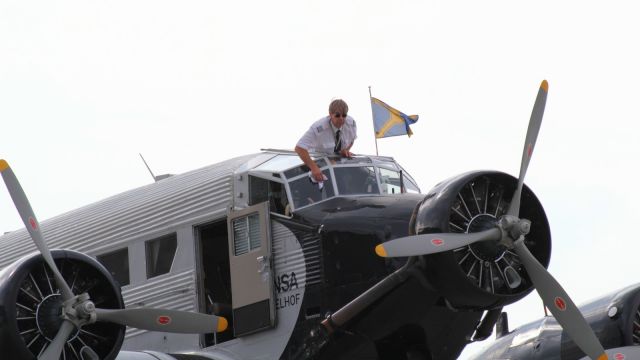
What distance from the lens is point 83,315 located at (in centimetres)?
1348

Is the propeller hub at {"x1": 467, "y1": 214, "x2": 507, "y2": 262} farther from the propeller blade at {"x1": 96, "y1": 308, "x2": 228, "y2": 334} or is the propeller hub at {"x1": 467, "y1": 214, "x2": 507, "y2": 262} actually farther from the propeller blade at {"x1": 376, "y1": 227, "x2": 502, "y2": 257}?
the propeller blade at {"x1": 96, "y1": 308, "x2": 228, "y2": 334}

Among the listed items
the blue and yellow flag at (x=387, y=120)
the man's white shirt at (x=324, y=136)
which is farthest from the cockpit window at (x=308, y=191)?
the blue and yellow flag at (x=387, y=120)

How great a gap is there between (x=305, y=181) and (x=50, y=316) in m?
3.52

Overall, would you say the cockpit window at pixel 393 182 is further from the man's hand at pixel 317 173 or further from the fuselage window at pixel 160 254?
the fuselage window at pixel 160 254

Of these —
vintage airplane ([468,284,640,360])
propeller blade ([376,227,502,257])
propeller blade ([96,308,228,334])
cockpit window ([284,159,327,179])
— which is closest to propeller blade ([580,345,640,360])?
vintage airplane ([468,284,640,360])

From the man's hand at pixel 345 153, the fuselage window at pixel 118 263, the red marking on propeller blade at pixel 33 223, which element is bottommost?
the fuselage window at pixel 118 263

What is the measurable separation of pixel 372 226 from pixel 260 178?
1861mm

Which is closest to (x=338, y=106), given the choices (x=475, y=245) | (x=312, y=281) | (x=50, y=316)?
(x=312, y=281)

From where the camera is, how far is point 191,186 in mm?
16344

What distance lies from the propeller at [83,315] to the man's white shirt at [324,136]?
2480 mm

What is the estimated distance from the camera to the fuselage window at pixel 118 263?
54.6 ft

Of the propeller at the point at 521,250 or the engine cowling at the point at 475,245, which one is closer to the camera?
the propeller at the point at 521,250

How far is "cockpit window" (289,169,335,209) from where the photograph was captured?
48.6 ft

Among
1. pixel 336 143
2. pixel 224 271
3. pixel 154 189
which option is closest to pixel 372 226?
pixel 336 143
